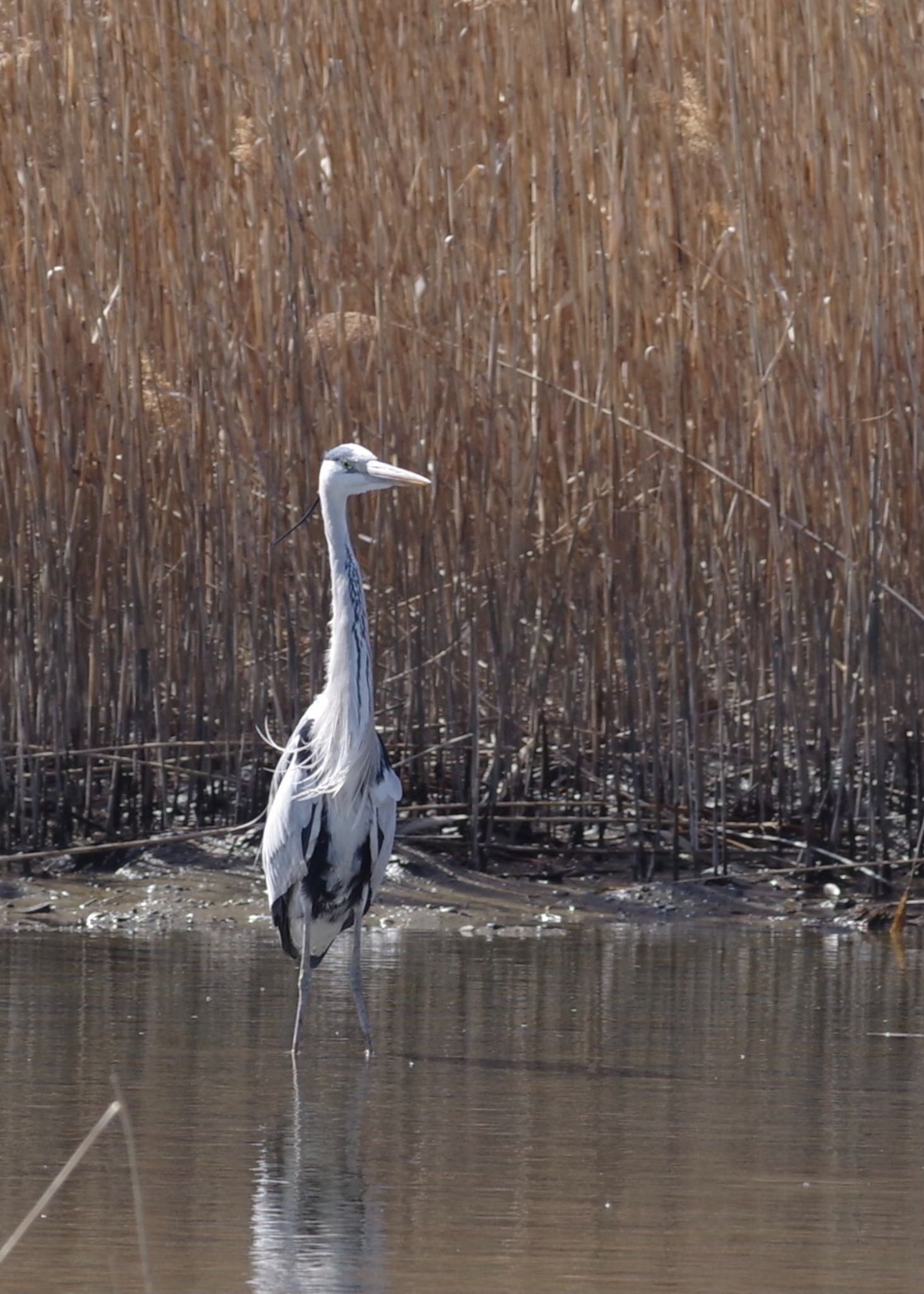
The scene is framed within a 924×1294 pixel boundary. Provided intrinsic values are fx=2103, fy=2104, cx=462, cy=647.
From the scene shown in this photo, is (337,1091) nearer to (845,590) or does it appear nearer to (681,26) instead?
(845,590)

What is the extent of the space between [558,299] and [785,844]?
1.86 m

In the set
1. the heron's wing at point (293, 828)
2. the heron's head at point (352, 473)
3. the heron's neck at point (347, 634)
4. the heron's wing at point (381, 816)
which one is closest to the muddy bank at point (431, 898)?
the heron's wing at point (381, 816)

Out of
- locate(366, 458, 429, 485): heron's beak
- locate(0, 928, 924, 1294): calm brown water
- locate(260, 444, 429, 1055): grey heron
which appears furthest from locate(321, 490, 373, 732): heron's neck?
locate(0, 928, 924, 1294): calm brown water

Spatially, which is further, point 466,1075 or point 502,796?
point 502,796

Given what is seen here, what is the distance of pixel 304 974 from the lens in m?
4.93

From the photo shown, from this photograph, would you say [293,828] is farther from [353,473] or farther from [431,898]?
[431,898]

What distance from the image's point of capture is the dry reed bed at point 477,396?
6402 mm

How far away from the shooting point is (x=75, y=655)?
6.45 meters

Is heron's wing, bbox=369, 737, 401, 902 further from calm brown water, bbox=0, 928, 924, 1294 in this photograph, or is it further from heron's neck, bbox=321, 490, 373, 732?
calm brown water, bbox=0, 928, 924, 1294

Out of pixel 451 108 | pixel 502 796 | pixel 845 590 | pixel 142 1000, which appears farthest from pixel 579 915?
pixel 451 108

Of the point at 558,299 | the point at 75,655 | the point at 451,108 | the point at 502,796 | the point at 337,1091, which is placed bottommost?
the point at 337,1091

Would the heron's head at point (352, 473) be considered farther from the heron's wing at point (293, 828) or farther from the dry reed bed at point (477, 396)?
the dry reed bed at point (477, 396)

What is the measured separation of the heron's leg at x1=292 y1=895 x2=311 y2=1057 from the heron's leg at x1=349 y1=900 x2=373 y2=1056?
0.34ft

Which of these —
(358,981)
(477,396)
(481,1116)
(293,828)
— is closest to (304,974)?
(358,981)
